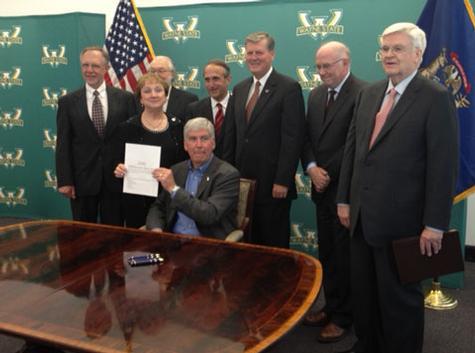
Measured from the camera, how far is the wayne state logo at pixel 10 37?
574 cm

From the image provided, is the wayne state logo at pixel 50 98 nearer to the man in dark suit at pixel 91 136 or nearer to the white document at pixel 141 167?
the man in dark suit at pixel 91 136

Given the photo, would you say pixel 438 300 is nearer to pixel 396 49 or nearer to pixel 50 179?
pixel 396 49

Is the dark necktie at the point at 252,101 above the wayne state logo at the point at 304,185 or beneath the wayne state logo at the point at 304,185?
above

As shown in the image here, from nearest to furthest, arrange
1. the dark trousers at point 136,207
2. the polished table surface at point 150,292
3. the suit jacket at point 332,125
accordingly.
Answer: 1. the polished table surface at point 150,292
2. the suit jacket at point 332,125
3. the dark trousers at point 136,207

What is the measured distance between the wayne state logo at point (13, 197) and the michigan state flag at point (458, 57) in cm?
471

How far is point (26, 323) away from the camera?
156 cm

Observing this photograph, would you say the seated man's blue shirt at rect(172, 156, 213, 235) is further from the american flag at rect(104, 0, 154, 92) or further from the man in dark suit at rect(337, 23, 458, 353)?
the american flag at rect(104, 0, 154, 92)

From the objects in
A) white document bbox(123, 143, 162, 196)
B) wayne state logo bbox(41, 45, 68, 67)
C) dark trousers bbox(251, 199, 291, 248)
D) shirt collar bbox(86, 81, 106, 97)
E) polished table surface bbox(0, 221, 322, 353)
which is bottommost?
dark trousers bbox(251, 199, 291, 248)

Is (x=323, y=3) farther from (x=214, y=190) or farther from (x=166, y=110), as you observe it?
(x=214, y=190)

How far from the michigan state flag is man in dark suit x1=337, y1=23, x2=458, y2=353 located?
1.35 m

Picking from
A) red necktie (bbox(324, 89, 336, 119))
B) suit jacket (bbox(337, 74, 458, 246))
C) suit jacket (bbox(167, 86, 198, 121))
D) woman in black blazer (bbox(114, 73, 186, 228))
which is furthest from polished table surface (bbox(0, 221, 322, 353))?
suit jacket (bbox(167, 86, 198, 121))

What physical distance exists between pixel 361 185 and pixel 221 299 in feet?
3.43

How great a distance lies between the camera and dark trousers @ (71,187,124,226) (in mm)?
3592

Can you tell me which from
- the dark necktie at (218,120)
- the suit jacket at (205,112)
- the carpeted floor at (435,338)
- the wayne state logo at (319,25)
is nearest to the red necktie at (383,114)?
the carpeted floor at (435,338)
